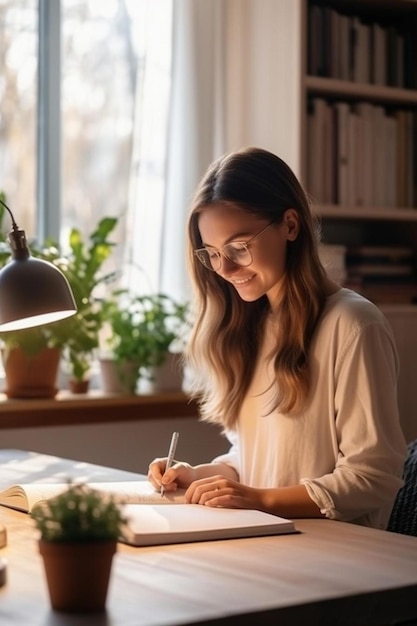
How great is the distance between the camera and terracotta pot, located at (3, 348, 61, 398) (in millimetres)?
3248

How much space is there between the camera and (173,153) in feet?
11.9

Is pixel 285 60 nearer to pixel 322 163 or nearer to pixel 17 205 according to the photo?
pixel 322 163

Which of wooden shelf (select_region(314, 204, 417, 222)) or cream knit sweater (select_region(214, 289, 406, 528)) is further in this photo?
wooden shelf (select_region(314, 204, 417, 222))

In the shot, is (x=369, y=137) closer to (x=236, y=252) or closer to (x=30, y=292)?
(x=236, y=252)

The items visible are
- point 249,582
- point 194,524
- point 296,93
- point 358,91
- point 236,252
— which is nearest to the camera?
point 249,582

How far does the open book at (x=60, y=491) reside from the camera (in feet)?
6.41

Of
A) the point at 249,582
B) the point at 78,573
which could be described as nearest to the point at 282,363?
the point at 249,582

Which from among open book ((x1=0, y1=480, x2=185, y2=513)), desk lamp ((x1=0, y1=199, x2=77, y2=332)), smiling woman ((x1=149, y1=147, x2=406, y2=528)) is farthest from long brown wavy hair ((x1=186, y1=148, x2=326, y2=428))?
desk lamp ((x1=0, y1=199, x2=77, y2=332))

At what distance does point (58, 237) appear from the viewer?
3.58 metres

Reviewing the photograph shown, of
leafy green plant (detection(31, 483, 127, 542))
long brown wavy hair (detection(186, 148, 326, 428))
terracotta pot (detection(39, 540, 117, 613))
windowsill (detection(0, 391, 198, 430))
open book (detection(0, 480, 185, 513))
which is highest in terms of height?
long brown wavy hair (detection(186, 148, 326, 428))

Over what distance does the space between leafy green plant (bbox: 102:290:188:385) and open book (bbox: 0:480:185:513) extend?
1.28 metres

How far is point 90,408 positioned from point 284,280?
125cm

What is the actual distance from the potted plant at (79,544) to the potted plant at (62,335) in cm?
197

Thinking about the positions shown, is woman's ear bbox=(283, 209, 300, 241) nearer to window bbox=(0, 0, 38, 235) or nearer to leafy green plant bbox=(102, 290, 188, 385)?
leafy green plant bbox=(102, 290, 188, 385)
